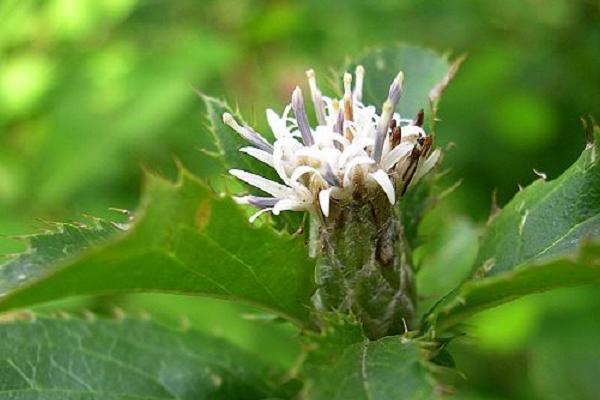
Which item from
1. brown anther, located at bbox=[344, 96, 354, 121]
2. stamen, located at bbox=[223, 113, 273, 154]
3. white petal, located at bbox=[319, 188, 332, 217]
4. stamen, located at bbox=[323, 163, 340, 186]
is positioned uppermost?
brown anther, located at bbox=[344, 96, 354, 121]

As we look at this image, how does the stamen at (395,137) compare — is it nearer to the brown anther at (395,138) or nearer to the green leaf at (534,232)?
the brown anther at (395,138)

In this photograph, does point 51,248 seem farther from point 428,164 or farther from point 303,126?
point 428,164

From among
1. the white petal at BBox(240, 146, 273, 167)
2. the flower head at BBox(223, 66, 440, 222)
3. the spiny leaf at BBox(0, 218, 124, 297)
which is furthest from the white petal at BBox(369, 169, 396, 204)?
the spiny leaf at BBox(0, 218, 124, 297)

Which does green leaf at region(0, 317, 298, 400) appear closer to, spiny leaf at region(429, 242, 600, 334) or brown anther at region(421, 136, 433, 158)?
spiny leaf at region(429, 242, 600, 334)

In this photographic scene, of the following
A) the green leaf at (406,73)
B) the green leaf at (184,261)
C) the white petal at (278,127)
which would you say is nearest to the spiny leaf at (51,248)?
the green leaf at (184,261)

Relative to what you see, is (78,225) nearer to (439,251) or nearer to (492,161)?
(439,251)

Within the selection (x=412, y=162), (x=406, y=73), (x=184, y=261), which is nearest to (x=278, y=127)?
(x=412, y=162)
